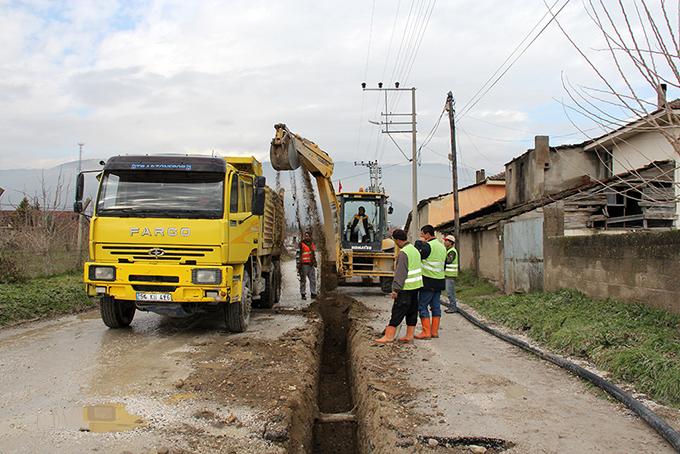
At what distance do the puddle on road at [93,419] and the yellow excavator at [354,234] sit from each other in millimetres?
9054

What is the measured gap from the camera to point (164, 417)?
5.40m

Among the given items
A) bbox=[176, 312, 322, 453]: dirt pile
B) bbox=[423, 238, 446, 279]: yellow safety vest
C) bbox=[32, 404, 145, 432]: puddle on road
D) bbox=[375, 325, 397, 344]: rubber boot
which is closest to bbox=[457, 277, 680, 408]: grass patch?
bbox=[423, 238, 446, 279]: yellow safety vest

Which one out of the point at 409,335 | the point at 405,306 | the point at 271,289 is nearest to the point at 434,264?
the point at 405,306

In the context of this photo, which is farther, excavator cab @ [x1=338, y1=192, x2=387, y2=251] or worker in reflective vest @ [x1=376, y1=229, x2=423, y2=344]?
excavator cab @ [x1=338, y1=192, x2=387, y2=251]

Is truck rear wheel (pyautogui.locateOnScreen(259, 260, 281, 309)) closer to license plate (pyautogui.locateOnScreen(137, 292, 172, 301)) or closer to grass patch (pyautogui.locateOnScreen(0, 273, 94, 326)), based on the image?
grass patch (pyautogui.locateOnScreen(0, 273, 94, 326))

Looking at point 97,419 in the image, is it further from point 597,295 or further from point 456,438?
point 597,295

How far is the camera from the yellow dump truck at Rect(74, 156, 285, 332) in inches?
346

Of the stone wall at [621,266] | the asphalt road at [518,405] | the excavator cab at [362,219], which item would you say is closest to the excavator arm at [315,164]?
the excavator cab at [362,219]

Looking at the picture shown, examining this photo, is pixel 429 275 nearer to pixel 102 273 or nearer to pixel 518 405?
pixel 518 405

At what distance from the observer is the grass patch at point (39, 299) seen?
37.9 feet

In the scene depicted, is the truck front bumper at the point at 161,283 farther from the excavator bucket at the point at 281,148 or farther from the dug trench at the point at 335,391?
the excavator bucket at the point at 281,148

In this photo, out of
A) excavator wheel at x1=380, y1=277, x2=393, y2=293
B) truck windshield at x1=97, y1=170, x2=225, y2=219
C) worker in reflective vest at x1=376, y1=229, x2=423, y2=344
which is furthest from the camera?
excavator wheel at x1=380, y1=277, x2=393, y2=293

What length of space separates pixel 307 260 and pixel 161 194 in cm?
652

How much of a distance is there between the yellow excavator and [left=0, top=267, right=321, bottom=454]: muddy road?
4.98 m
